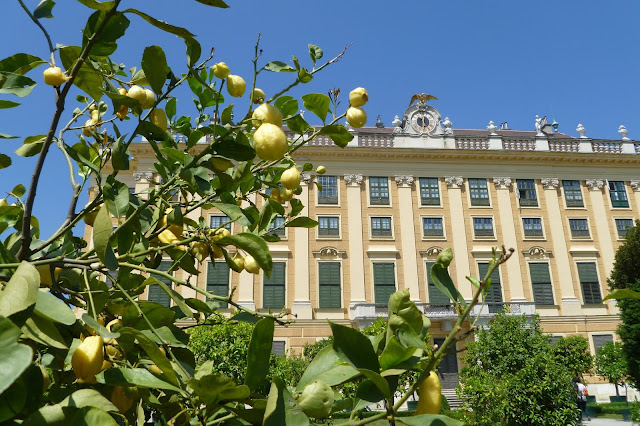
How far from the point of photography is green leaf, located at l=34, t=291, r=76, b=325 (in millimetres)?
542

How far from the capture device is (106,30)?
774 mm

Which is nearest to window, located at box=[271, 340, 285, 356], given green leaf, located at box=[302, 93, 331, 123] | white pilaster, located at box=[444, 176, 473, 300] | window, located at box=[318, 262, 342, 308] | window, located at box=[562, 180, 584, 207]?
window, located at box=[318, 262, 342, 308]

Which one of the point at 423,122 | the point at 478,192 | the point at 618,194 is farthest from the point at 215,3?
the point at 618,194

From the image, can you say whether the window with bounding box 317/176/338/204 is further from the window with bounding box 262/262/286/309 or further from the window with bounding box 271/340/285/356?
the window with bounding box 271/340/285/356

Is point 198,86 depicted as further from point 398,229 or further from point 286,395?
point 398,229

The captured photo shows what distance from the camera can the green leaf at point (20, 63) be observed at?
33.1 inches

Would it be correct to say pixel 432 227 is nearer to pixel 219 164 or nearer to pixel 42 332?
pixel 219 164

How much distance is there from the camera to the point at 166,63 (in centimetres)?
83

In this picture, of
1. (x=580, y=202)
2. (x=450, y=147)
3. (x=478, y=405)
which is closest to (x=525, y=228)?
(x=580, y=202)

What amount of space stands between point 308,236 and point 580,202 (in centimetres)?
1045

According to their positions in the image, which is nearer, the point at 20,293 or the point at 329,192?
the point at 20,293

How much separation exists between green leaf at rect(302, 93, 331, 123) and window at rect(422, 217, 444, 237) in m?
16.4

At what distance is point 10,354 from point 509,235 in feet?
59.0

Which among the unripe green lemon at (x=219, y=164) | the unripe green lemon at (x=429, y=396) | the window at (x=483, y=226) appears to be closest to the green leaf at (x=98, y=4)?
the unripe green lemon at (x=219, y=164)
